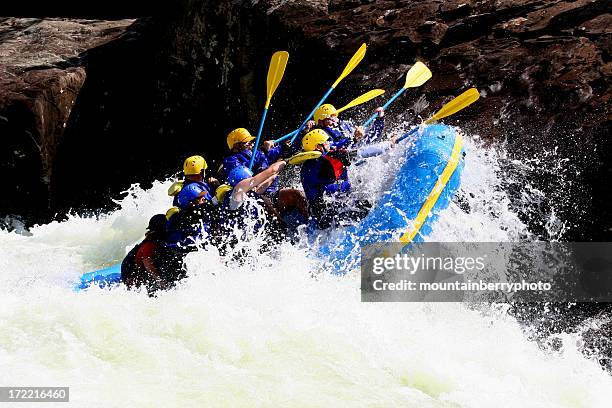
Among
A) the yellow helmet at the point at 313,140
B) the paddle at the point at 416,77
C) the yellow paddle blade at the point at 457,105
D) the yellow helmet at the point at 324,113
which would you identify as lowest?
the yellow helmet at the point at 313,140

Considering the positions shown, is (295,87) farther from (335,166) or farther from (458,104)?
(335,166)

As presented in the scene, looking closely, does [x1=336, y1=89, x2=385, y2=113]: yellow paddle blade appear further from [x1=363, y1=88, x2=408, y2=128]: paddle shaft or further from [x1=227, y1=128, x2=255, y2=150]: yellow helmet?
[x1=227, y1=128, x2=255, y2=150]: yellow helmet

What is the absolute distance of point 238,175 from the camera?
6.18 metres

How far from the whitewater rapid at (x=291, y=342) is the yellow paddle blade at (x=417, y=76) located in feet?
3.23

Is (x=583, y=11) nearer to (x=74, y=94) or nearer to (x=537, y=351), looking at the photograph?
(x=537, y=351)

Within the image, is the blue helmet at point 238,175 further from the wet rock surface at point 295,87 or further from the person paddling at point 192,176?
the wet rock surface at point 295,87

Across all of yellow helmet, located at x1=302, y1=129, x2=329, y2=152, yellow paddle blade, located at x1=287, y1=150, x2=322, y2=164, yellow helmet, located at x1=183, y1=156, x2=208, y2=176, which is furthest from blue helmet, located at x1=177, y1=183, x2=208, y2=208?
yellow helmet, located at x1=302, y1=129, x2=329, y2=152

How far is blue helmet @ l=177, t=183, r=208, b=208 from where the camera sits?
6.03 meters

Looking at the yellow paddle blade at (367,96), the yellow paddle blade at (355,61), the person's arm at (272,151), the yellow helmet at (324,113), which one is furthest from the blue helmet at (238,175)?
the yellow paddle blade at (355,61)

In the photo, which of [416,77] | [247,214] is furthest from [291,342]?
[416,77]

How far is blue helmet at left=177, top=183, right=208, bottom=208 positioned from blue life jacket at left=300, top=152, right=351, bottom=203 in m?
0.81

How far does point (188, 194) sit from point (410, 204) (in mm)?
1652

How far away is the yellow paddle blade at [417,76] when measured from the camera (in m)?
7.05

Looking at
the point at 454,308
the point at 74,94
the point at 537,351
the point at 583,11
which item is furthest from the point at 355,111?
the point at 74,94
